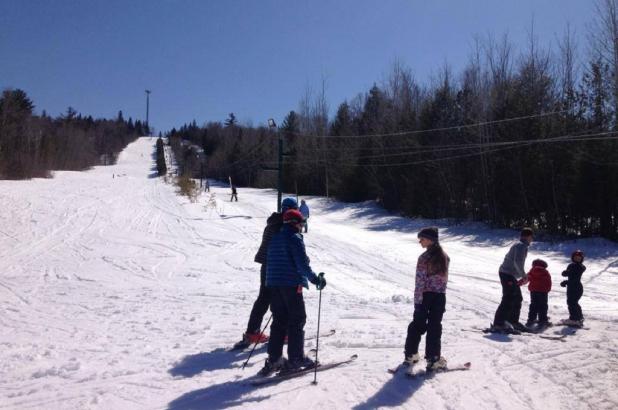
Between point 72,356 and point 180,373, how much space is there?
159cm

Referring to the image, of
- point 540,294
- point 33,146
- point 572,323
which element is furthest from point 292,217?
point 33,146

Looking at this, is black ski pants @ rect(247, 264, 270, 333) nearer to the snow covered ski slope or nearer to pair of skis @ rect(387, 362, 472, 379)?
the snow covered ski slope

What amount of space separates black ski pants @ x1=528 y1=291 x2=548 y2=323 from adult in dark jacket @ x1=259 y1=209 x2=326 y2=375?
460 centimetres

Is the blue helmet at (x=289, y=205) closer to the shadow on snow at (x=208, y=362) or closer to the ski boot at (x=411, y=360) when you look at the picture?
the shadow on snow at (x=208, y=362)

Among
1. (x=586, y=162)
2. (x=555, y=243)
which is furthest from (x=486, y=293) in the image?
(x=586, y=162)

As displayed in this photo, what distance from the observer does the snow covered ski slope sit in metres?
4.99

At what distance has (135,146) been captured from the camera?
419ft

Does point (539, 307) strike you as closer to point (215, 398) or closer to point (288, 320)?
point (288, 320)

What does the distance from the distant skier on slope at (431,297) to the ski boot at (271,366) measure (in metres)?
1.42

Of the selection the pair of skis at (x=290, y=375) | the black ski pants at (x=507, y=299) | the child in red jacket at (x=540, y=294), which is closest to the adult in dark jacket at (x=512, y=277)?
the black ski pants at (x=507, y=299)

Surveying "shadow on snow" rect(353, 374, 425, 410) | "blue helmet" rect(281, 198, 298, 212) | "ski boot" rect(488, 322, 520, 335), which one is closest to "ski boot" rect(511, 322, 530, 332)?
"ski boot" rect(488, 322, 520, 335)

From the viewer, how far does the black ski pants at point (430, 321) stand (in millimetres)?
5633

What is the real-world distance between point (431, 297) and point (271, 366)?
1924 millimetres

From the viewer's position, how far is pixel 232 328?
784 centimetres
